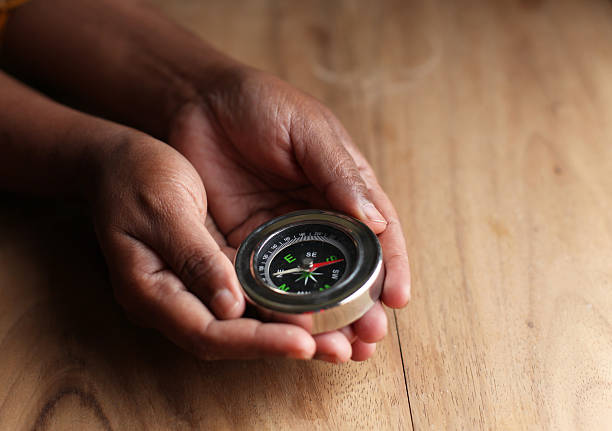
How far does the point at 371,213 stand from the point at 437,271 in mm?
329

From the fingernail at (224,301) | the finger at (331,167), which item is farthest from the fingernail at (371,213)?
the fingernail at (224,301)

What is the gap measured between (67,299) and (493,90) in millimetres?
1681

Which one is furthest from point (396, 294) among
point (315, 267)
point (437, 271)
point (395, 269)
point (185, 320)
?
point (185, 320)

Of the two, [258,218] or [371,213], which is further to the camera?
[258,218]

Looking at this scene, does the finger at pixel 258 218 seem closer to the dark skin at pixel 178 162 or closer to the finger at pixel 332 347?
the dark skin at pixel 178 162

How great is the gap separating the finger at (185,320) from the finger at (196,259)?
0.08 feet

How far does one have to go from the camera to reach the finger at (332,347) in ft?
4.21

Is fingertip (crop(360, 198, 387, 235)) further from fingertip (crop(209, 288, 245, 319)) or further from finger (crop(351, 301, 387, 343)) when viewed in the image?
fingertip (crop(209, 288, 245, 319))

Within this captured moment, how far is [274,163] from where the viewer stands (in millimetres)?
1738

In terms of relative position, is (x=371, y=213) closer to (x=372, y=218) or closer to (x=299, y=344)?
(x=372, y=218)

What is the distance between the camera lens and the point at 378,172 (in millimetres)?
2037

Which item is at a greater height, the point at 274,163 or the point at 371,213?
the point at 371,213

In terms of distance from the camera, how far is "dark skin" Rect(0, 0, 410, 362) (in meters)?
1.32

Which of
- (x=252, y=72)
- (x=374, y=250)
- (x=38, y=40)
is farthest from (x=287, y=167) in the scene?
(x=38, y=40)
